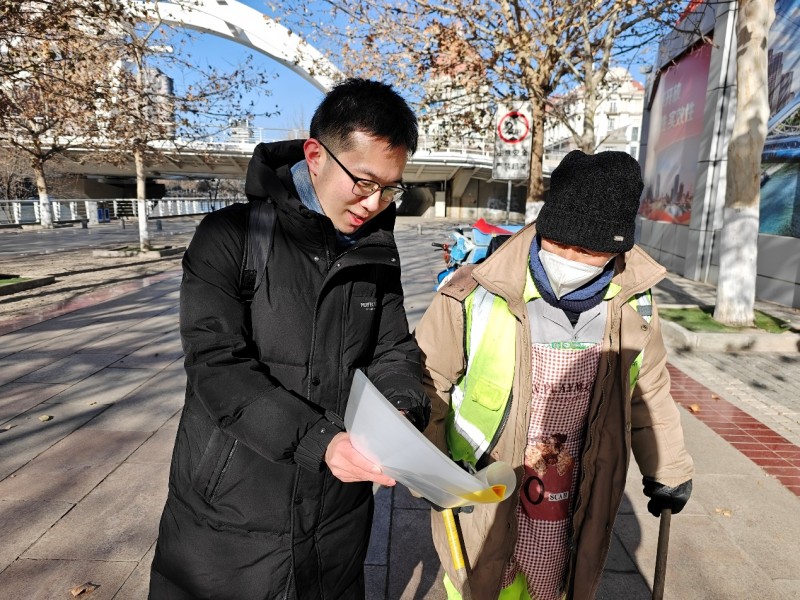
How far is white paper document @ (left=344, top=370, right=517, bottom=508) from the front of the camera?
888mm

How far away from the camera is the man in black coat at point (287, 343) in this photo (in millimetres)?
1229

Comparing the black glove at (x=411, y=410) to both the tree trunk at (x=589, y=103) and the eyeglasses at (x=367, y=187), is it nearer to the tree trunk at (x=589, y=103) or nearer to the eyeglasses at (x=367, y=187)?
the eyeglasses at (x=367, y=187)

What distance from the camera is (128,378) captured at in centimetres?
523

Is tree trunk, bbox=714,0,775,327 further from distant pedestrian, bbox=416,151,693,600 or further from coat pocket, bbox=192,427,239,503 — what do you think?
coat pocket, bbox=192,427,239,503

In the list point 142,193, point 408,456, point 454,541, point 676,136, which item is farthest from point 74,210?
point 408,456

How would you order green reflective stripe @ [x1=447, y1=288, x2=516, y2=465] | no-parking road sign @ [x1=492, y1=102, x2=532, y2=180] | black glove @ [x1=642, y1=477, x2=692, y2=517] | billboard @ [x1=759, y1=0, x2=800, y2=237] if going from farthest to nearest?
no-parking road sign @ [x1=492, y1=102, x2=532, y2=180] → billboard @ [x1=759, y1=0, x2=800, y2=237] → black glove @ [x1=642, y1=477, x2=692, y2=517] → green reflective stripe @ [x1=447, y1=288, x2=516, y2=465]

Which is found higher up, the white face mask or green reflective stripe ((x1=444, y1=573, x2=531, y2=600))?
the white face mask

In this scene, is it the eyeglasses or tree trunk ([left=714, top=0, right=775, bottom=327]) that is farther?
tree trunk ([left=714, top=0, right=775, bottom=327])

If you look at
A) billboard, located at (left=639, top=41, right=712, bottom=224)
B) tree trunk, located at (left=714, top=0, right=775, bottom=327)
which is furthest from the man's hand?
billboard, located at (left=639, top=41, right=712, bottom=224)

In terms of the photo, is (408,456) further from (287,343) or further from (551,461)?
(551,461)

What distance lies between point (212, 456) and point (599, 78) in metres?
10.4

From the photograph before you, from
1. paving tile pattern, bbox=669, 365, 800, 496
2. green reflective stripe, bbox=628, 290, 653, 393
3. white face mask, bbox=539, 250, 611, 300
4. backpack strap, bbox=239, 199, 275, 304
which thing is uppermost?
backpack strap, bbox=239, 199, 275, 304

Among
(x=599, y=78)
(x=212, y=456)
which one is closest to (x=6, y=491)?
(x=212, y=456)

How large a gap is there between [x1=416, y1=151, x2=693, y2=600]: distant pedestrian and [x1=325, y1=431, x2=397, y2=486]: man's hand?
2.19ft
